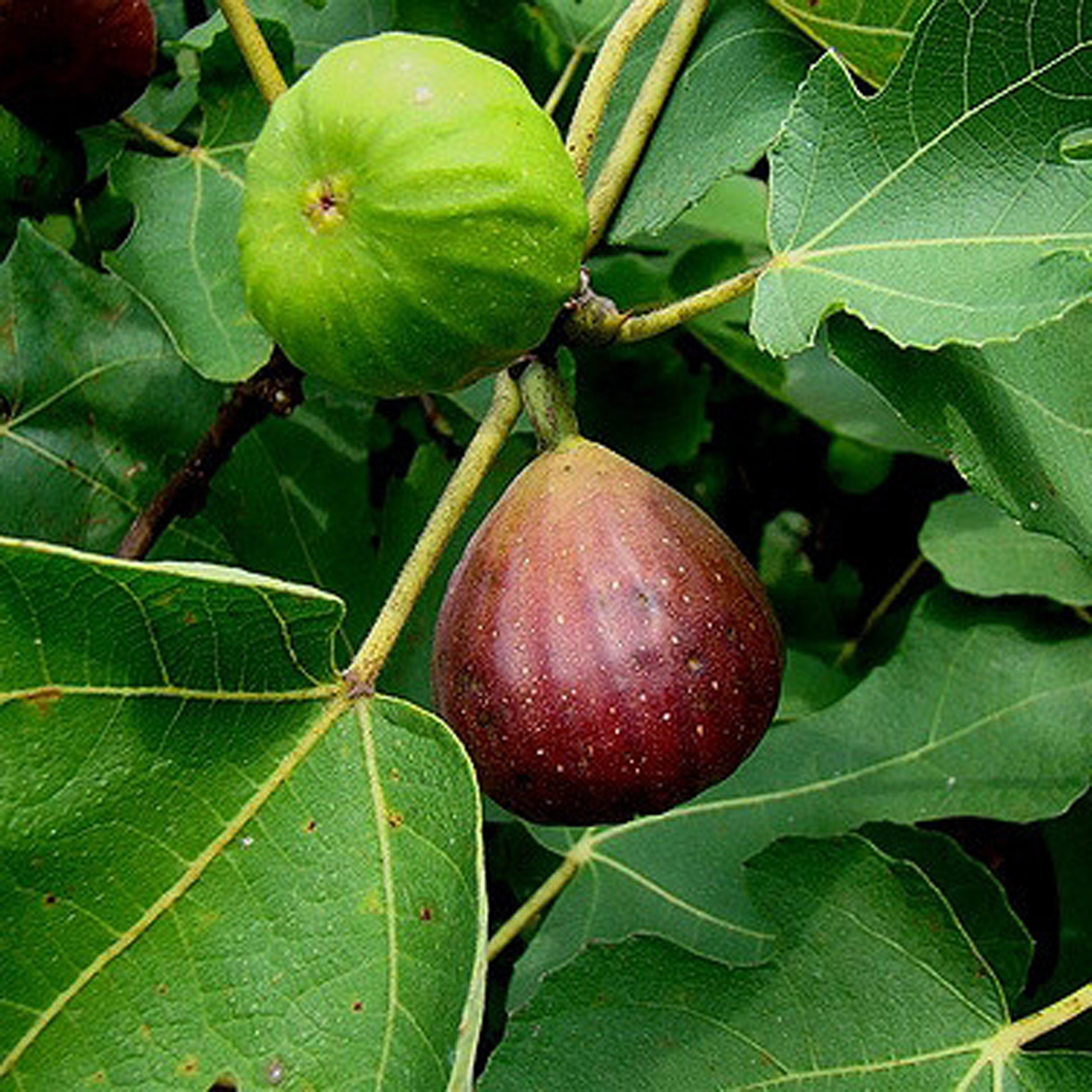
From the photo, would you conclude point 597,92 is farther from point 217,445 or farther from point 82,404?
point 82,404

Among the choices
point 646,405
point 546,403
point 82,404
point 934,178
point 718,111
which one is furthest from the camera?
point 646,405

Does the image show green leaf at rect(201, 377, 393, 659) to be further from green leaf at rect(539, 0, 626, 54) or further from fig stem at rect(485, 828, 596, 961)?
green leaf at rect(539, 0, 626, 54)

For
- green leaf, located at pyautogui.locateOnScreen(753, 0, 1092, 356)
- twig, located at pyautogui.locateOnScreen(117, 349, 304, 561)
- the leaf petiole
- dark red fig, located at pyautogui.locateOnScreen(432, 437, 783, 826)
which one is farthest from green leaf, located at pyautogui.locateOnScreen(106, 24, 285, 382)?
the leaf petiole

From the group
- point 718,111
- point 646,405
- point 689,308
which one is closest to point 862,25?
point 718,111

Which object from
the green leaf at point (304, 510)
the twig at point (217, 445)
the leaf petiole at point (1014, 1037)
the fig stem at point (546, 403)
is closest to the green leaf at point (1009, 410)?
the fig stem at point (546, 403)

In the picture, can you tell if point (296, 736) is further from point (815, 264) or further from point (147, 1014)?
point (815, 264)

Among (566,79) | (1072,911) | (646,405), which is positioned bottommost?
(1072,911)
